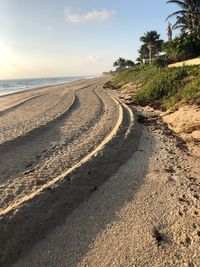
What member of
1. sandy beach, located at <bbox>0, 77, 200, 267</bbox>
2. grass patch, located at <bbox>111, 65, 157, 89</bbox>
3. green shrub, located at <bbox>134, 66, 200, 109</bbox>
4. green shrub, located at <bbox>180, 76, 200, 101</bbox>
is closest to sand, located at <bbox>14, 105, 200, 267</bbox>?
sandy beach, located at <bbox>0, 77, 200, 267</bbox>

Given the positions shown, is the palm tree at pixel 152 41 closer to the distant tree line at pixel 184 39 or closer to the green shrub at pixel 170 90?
the distant tree line at pixel 184 39

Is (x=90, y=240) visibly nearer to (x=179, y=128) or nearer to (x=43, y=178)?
(x=43, y=178)

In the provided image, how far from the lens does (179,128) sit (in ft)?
39.4

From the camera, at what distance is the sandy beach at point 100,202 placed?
4793 millimetres

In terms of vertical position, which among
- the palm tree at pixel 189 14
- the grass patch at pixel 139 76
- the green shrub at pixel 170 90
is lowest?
the grass patch at pixel 139 76

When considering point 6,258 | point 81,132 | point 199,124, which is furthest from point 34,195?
point 199,124

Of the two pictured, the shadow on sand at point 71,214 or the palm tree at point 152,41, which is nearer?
the shadow on sand at point 71,214

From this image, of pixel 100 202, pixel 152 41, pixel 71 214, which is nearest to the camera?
pixel 71 214

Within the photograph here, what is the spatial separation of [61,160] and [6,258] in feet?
13.3

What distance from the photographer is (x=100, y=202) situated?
20.9ft

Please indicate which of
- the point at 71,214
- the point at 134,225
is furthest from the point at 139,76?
the point at 134,225

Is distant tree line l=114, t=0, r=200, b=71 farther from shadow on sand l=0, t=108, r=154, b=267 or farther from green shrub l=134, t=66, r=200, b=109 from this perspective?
shadow on sand l=0, t=108, r=154, b=267

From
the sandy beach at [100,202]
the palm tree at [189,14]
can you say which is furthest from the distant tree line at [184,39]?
the sandy beach at [100,202]

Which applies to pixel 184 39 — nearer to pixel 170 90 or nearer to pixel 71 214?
pixel 170 90
